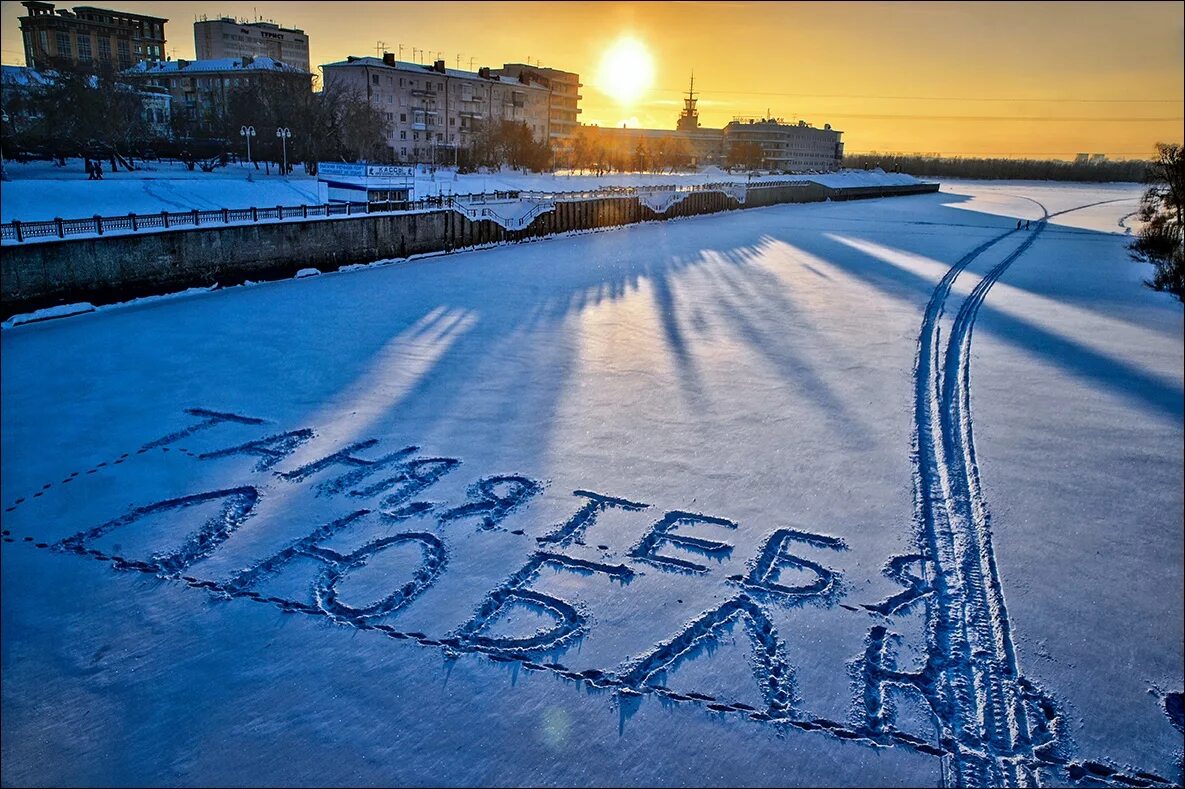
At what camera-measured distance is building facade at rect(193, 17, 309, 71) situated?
439 feet

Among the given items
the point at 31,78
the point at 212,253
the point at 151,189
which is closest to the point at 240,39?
the point at 31,78

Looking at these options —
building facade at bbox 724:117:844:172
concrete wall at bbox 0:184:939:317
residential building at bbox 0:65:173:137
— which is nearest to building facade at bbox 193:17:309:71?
residential building at bbox 0:65:173:137

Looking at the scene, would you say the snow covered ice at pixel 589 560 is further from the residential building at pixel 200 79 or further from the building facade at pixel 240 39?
the building facade at pixel 240 39

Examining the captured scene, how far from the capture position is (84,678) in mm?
7082

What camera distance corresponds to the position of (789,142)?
16762 cm

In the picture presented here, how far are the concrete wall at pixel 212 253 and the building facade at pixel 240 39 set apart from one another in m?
112

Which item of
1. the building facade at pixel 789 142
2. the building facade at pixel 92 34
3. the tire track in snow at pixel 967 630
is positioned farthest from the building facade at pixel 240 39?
the tire track in snow at pixel 967 630

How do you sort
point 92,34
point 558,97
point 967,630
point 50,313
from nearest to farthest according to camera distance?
point 967,630, point 50,313, point 92,34, point 558,97

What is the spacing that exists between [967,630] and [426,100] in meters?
90.7

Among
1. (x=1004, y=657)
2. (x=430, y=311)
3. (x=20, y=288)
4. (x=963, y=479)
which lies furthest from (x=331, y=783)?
(x=20, y=288)

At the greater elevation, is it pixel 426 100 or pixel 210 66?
pixel 210 66

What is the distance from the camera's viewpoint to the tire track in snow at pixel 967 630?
640 centimetres

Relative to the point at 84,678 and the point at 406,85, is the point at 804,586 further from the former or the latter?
the point at 406,85

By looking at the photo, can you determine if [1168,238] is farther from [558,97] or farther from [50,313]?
[558,97]
